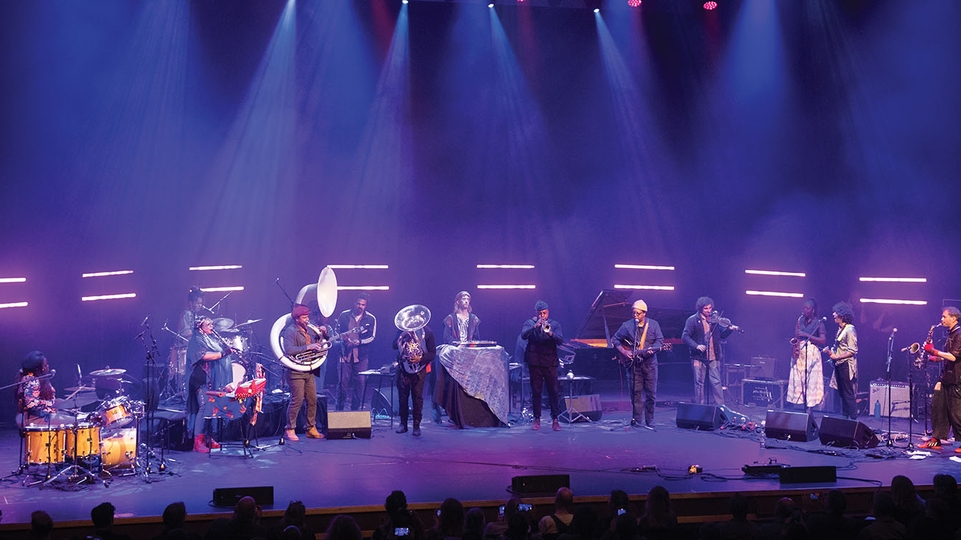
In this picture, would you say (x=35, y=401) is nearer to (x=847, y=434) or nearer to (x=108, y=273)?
(x=108, y=273)

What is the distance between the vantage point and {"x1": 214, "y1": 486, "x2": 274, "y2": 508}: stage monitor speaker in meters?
8.09

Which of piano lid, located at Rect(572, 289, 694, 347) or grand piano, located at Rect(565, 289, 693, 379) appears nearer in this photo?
piano lid, located at Rect(572, 289, 694, 347)

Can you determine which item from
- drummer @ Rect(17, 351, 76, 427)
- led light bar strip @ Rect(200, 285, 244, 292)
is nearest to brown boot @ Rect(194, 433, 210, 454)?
drummer @ Rect(17, 351, 76, 427)

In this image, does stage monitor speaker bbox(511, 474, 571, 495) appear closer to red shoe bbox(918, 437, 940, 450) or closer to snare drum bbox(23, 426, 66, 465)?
snare drum bbox(23, 426, 66, 465)

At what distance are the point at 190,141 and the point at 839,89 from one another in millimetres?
12484

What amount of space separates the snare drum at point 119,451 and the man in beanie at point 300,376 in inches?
96.7

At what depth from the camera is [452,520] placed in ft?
20.2

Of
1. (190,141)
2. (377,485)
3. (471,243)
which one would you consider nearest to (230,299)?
(190,141)

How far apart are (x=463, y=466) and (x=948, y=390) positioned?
675 cm

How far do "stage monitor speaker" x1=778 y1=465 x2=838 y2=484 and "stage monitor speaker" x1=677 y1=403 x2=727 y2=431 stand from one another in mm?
3641

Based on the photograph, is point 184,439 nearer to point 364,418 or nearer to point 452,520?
point 364,418

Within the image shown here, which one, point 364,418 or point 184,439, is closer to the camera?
point 184,439

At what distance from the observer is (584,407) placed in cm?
1384

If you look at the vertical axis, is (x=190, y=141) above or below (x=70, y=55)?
below
